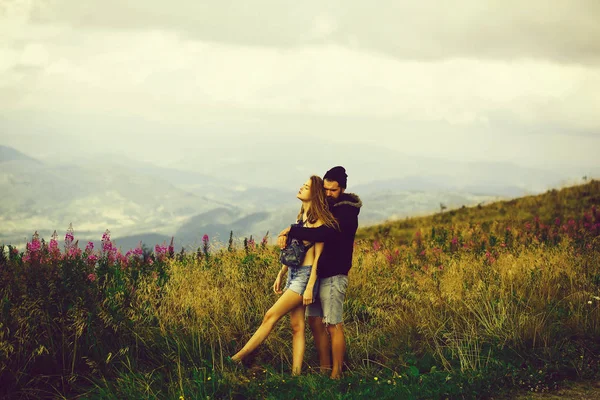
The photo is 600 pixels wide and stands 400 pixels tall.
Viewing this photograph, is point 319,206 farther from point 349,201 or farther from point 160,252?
point 160,252

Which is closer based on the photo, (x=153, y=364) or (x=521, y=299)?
(x=153, y=364)

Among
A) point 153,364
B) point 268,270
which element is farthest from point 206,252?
point 153,364

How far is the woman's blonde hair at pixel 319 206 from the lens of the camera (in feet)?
17.9

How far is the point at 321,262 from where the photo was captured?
18.2 ft

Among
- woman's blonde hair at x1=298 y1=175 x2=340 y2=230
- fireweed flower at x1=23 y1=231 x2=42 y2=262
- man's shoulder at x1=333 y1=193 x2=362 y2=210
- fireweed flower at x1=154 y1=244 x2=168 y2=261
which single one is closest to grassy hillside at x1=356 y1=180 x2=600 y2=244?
fireweed flower at x1=154 y1=244 x2=168 y2=261

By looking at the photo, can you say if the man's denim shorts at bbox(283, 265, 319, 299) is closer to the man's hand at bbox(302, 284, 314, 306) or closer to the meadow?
the man's hand at bbox(302, 284, 314, 306)

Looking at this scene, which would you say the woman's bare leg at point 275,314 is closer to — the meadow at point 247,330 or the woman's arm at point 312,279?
the woman's arm at point 312,279

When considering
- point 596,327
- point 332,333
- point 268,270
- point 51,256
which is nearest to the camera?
point 332,333

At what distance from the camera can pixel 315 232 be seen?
5406 mm

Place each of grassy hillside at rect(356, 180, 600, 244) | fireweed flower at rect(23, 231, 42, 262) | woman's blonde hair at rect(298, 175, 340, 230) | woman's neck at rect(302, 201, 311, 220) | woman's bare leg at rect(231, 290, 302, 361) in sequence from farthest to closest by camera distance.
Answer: grassy hillside at rect(356, 180, 600, 244) < fireweed flower at rect(23, 231, 42, 262) < woman's neck at rect(302, 201, 311, 220) < woman's bare leg at rect(231, 290, 302, 361) < woman's blonde hair at rect(298, 175, 340, 230)

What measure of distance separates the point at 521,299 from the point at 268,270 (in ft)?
11.9

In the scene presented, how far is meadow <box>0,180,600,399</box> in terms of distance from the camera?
532 centimetres

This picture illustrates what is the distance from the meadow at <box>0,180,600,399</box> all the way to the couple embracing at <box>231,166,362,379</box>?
15.9 inches

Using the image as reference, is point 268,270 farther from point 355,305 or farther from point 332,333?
point 332,333
